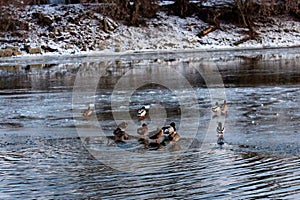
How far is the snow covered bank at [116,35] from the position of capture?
151ft

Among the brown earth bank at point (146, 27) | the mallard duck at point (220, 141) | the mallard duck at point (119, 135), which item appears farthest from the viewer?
the brown earth bank at point (146, 27)

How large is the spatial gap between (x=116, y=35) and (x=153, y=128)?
116 feet

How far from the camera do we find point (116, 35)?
1930 inches

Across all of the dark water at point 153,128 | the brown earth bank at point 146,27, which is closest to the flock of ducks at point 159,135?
the dark water at point 153,128

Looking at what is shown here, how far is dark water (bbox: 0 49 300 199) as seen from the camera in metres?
9.06

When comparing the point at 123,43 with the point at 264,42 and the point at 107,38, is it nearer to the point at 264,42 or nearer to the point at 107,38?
the point at 107,38

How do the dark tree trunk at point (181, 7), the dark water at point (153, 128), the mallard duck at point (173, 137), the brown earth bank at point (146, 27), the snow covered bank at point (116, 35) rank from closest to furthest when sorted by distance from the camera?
1. the dark water at point (153, 128)
2. the mallard duck at point (173, 137)
3. the snow covered bank at point (116, 35)
4. the brown earth bank at point (146, 27)
5. the dark tree trunk at point (181, 7)

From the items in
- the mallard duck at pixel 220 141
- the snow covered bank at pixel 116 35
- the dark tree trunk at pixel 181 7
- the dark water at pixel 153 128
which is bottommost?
the dark water at pixel 153 128

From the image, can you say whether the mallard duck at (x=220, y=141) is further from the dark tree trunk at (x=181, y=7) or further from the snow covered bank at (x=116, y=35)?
the dark tree trunk at (x=181, y=7)

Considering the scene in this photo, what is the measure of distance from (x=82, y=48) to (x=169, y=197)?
127 ft

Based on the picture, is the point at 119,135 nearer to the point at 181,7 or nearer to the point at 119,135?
the point at 119,135

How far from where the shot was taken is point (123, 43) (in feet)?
155

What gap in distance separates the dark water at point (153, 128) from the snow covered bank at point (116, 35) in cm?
1875

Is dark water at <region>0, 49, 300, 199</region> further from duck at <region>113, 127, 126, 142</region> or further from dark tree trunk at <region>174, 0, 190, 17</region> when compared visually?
dark tree trunk at <region>174, 0, 190, 17</region>
